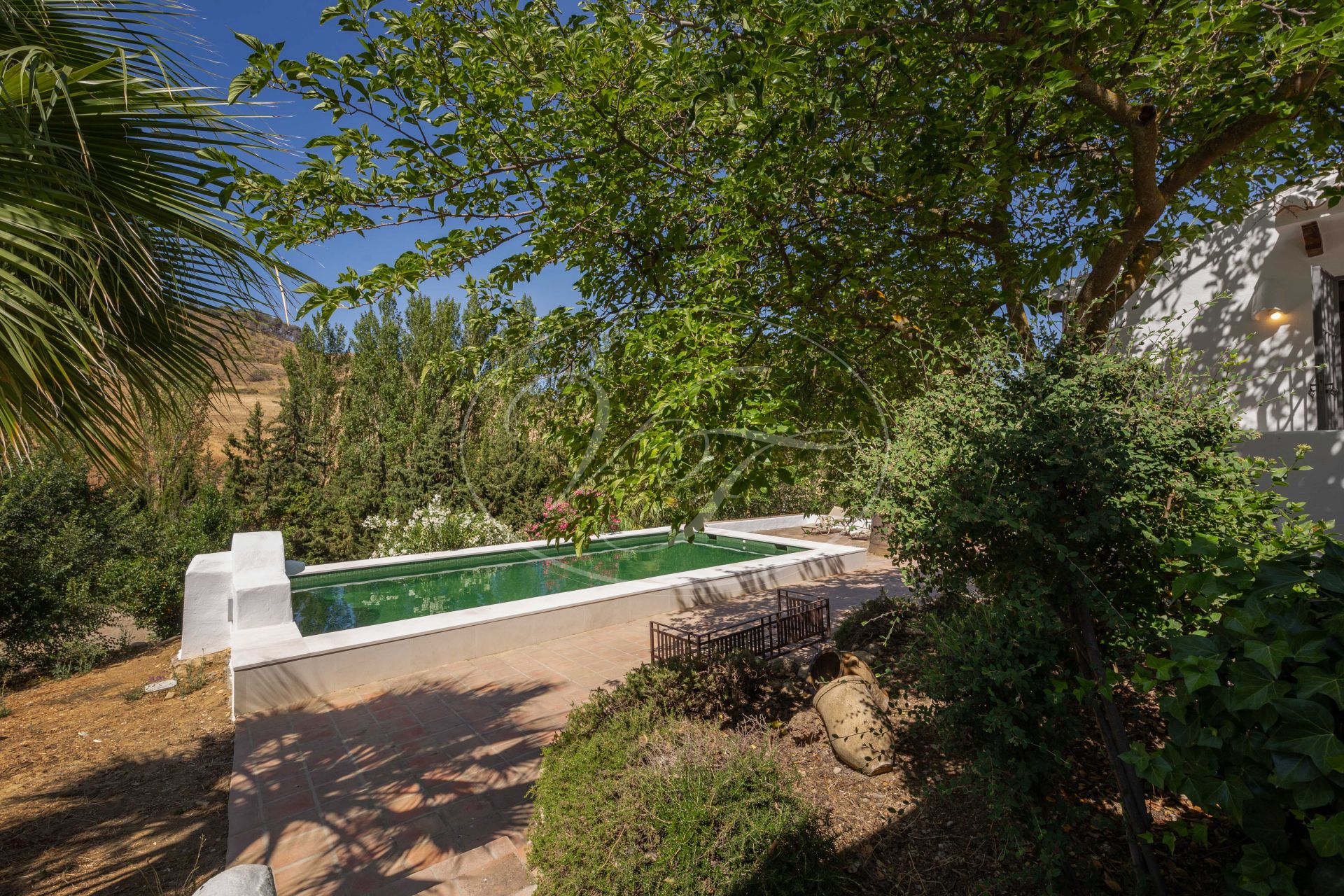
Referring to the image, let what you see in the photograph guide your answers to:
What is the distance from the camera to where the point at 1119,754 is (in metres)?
2.44

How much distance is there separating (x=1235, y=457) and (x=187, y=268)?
4.70 meters

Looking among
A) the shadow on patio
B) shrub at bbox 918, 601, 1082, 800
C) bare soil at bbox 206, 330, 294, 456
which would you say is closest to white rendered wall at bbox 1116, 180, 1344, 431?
shrub at bbox 918, 601, 1082, 800

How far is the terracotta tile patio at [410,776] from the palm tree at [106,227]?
262cm

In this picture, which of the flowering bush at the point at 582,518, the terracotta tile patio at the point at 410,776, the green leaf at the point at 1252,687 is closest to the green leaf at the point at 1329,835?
the green leaf at the point at 1252,687

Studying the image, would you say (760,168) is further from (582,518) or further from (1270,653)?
(1270,653)

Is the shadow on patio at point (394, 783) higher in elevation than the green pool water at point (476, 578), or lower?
lower

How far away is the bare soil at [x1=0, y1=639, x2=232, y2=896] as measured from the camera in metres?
3.52

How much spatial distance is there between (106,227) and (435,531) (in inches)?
454

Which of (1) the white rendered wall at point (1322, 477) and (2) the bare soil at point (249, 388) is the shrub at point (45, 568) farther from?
(1) the white rendered wall at point (1322, 477)

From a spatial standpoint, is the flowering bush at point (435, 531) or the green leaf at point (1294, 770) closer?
the green leaf at point (1294, 770)

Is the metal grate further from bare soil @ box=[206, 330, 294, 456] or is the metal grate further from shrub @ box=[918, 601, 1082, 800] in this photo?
bare soil @ box=[206, 330, 294, 456]

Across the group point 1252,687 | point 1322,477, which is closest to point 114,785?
point 1252,687

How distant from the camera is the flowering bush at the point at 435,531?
1318 cm

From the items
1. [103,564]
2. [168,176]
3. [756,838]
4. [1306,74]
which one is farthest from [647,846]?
[103,564]
